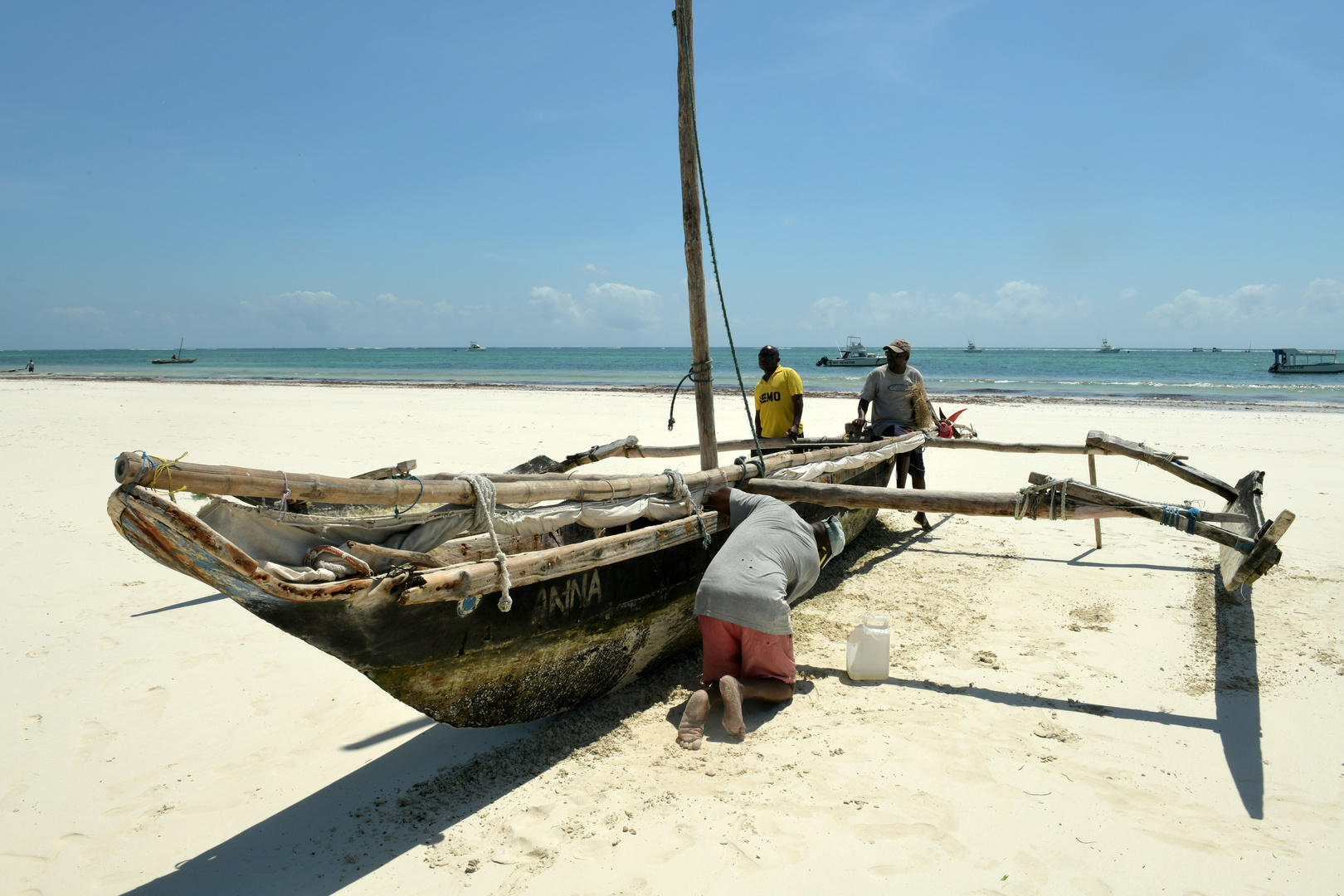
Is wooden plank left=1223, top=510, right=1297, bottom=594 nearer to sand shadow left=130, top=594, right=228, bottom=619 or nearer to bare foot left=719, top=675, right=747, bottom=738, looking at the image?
bare foot left=719, top=675, right=747, bottom=738

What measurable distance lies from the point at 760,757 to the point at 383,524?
66.8 inches

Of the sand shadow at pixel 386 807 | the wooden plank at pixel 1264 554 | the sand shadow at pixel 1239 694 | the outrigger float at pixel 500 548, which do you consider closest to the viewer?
the outrigger float at pixel 500 548

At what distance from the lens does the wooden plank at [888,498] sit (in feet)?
12.9

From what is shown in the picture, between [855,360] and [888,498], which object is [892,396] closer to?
[888,498]

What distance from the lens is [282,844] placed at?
7.89ft

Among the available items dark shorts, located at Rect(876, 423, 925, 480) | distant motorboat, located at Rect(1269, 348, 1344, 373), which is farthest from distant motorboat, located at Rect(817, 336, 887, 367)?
dark shorts, located at Rect(876, 423, 925, 480)

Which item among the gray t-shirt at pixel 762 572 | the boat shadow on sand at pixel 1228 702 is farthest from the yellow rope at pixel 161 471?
the boat shadow on sand at pixel 1228 702

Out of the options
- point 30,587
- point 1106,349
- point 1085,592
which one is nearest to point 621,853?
point 1085,592

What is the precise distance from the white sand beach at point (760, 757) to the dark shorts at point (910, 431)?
1.36m

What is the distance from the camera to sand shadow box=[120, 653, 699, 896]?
7.38 feet

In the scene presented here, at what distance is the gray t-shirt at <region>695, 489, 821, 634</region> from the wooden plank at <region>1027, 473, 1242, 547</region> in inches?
57.5

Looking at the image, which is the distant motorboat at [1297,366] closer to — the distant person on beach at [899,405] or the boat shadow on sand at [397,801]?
the distant person on beach at [899,405]

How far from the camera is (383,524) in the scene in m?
2.59

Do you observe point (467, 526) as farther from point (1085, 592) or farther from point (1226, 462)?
point (1226, 462)
